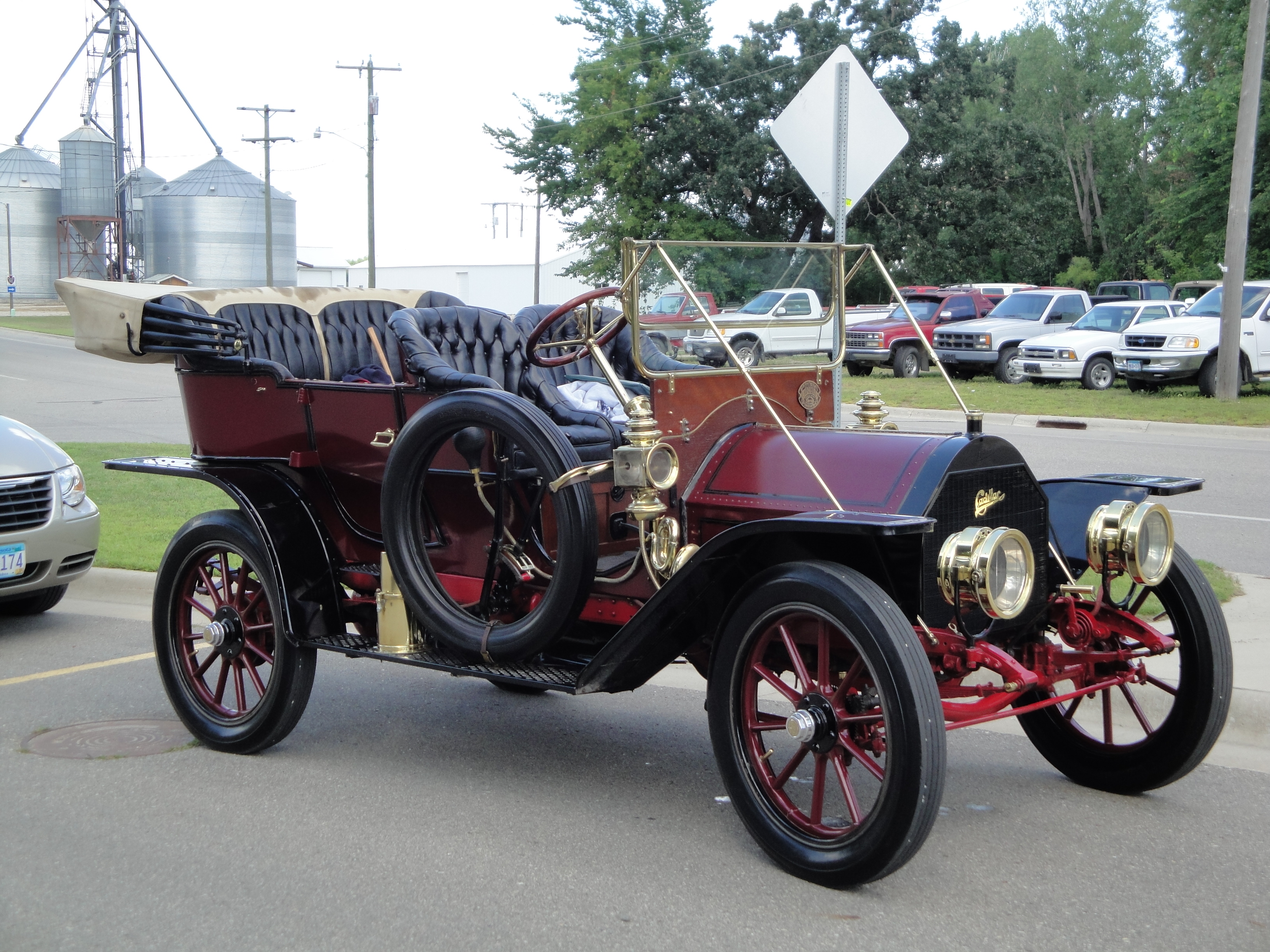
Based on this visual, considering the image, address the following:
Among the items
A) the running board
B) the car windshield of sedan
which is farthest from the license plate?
the car windshield of sedan

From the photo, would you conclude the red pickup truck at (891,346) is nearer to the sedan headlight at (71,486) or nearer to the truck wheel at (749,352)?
the sedan headlight at (71,486)

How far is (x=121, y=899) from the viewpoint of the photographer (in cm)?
341

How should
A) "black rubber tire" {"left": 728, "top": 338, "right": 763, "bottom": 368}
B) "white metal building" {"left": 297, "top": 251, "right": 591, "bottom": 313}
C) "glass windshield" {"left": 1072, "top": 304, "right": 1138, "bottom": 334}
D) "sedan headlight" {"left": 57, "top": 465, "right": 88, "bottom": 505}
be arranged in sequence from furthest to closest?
Result: "white metal building" {"left": 297, "top": 251, "right": 591, "bottom": 313} < "glass windshield" {"left": 1072, "top": 304, "right": 1138, "bottom": 334} < "sedan headlight" {"left": 57, "top": 465, "right": 88, "bottom": 505} < "black rubber tire" {"left": 728, "top": 338, "right": 763, "bottom": 368}

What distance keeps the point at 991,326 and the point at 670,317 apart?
2045 centimetres

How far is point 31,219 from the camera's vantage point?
62750 millimetres

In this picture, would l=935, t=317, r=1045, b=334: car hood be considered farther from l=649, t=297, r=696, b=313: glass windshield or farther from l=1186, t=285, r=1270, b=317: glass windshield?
l=649, t=297, r=696, b=313: glass windshield

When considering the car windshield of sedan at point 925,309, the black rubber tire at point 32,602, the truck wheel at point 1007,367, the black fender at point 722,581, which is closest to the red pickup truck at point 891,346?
the car windshield of sedan at point 925,309

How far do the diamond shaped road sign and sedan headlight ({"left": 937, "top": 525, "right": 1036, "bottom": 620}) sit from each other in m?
3.88

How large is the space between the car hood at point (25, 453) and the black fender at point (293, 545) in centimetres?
191

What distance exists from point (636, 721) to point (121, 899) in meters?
2.21

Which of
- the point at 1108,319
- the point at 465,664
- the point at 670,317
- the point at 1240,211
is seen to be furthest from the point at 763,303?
the point at 1108,319

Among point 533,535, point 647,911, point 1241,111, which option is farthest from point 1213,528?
point 1241,111

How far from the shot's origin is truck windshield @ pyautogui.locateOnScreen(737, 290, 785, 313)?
4629 millimetres

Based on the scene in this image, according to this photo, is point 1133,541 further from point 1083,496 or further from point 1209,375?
point 1209,375
